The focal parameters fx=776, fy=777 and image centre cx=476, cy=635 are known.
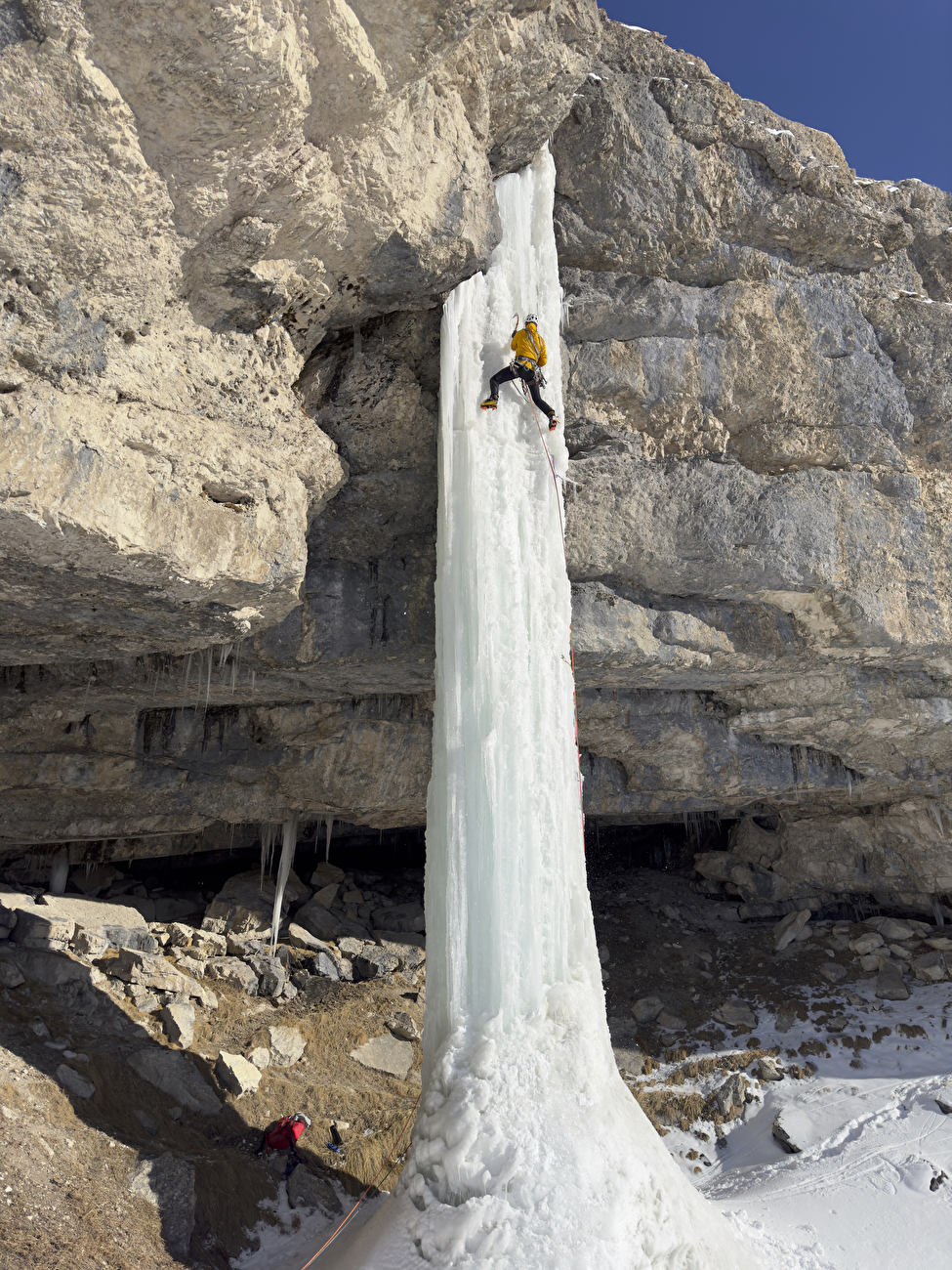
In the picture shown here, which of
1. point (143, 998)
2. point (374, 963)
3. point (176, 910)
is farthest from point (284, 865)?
point (143, 998)

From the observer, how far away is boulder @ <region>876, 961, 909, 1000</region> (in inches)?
374

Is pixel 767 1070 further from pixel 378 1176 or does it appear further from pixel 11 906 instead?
pixel 11 906

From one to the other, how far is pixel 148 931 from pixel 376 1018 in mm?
2812

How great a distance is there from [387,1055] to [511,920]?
3.88 m

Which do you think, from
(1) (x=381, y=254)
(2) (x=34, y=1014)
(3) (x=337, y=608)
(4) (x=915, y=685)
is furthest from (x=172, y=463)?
(4) (x=915, y=685)

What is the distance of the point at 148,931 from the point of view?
8875mm

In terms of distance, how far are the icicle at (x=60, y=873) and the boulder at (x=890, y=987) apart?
10402mm

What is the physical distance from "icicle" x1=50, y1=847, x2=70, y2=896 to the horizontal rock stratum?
30 cm

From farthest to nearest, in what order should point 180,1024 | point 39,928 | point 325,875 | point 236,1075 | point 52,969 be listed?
point 325,875 < point 39,928 < point 52,969 < point 180,1024 < point 236,1075

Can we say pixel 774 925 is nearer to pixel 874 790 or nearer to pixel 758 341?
pixel 874 790

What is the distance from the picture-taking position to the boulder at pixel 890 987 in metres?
9.51

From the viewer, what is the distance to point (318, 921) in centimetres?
1034

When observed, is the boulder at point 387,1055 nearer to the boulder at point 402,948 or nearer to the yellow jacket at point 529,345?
the boulder at point 402,948

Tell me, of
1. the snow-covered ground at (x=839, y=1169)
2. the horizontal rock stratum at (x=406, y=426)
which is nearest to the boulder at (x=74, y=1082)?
the snow-covered ground at (x=839, y=1169)
